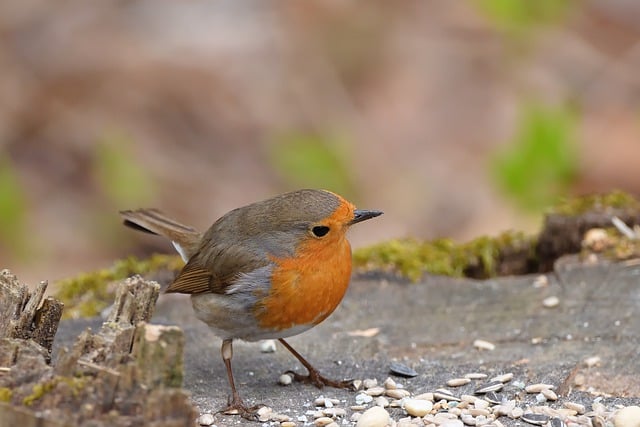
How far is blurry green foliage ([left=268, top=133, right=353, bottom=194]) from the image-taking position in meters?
7.97

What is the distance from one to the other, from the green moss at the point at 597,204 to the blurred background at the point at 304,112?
6.32 ft

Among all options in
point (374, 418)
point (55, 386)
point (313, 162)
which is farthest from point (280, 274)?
point (313, 162)

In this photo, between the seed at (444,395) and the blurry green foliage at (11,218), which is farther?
the blurry green foliage at (11,218)

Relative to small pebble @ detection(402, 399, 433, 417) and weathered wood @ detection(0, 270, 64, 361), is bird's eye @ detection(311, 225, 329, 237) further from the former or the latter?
weathered wood @ detection(0, 270, 64, 361)

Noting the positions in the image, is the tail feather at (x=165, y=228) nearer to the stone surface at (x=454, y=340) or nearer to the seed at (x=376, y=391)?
the stone surface at (x=454, y=340)

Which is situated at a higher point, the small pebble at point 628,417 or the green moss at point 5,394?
the small pebble at point 628,417

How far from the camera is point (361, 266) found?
5062 mm

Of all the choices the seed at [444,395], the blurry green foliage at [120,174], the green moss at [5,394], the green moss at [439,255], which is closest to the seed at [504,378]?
the seed at [444,395]

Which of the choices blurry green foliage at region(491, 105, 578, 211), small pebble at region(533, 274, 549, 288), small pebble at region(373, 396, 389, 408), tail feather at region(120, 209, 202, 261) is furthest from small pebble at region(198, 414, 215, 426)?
blurry green foliage at region(491, 105, 578, 211)

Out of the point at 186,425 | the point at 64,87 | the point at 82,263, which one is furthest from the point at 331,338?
the point at 64,87

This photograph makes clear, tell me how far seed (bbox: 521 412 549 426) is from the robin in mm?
778

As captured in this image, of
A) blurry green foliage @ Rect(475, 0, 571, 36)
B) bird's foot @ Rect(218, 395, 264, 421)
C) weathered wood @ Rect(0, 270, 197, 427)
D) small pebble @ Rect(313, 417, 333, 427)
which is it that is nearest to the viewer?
weathered wood @ Rect(0, 270, 197, 427)

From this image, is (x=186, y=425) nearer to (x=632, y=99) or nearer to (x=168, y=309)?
(x=168, y=309)

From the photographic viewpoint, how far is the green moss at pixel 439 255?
5.01 metres
